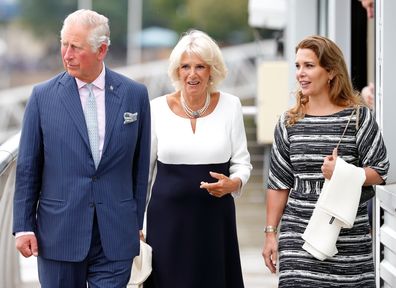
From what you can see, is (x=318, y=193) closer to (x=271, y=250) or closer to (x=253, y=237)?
(x=271, y=250)

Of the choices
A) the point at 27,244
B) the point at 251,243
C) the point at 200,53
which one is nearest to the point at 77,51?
the point at 27,244

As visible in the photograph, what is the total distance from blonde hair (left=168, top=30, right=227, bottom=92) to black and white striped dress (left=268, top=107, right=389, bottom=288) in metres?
0.74

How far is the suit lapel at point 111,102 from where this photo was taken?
438cm

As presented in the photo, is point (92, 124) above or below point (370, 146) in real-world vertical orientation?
above

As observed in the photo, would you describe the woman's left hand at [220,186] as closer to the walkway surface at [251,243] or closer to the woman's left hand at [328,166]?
the woman's left hand at [328,166]

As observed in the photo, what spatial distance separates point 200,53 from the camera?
5.09 metres

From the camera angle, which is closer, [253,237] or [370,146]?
[370,146]

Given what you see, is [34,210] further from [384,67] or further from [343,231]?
[384,67]

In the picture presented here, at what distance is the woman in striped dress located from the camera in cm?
445

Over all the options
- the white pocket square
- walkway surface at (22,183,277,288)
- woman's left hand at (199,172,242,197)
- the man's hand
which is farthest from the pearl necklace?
walkway surface at (22,183,277,288)

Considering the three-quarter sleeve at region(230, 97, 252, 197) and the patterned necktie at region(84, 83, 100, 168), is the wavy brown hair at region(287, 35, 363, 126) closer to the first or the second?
the three-quarter sleeve at region(230, 97, 252, 197)

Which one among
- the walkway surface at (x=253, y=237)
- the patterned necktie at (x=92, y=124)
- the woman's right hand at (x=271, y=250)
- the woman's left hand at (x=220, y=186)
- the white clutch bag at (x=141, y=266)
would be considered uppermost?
the patterned necktie at (x=92, y=124)

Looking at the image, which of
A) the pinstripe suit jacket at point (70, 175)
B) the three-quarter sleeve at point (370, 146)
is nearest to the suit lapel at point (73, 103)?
the pinstripe suit jacket at point (70, 175)

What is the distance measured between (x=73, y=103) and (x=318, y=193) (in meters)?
1.07
